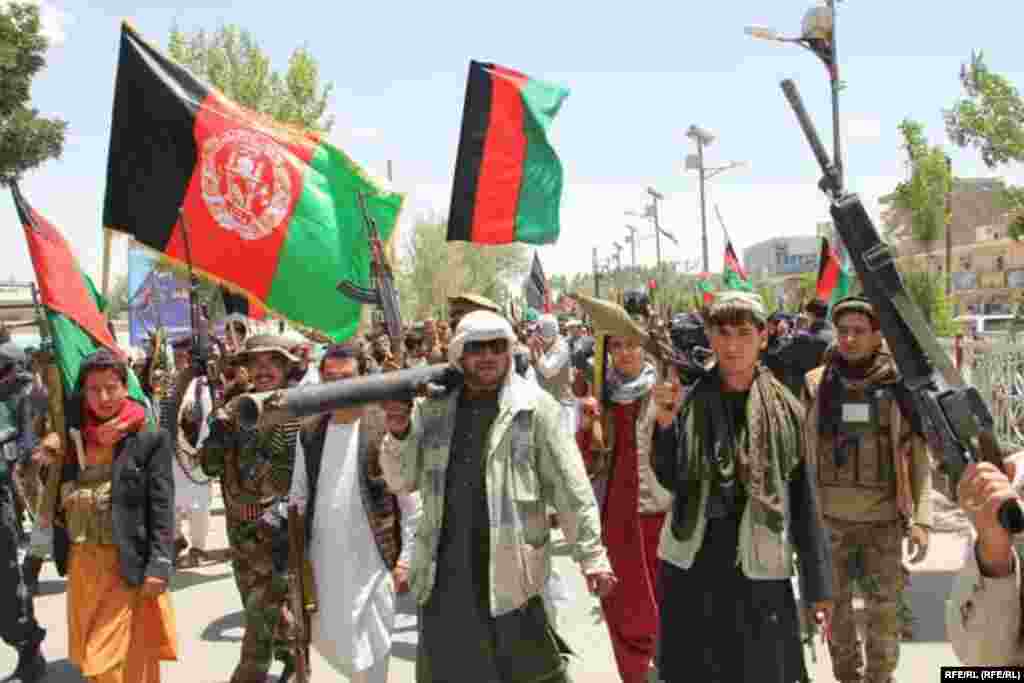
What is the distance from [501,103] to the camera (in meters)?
7.71

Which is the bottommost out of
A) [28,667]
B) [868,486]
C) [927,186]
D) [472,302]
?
[28,667]

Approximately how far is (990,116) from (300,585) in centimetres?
874

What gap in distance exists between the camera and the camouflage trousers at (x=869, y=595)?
4.01 m

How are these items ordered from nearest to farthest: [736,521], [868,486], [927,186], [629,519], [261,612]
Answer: [736,521] < [868,486] < [261,612] < [629,519] < [927,186]

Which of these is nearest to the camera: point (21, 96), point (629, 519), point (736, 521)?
point (736, 521)

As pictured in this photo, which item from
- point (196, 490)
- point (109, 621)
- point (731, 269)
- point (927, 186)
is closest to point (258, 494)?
point (109, 621)

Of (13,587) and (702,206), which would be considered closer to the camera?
(13,587)

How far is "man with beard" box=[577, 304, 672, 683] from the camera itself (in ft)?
15.0

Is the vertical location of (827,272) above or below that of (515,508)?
above

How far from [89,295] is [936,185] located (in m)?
31.3

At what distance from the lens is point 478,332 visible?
3.32 metres

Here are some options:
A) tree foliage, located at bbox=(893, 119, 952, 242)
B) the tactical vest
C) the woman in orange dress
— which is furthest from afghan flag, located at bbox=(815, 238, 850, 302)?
tree foliage, located at bbox=(893, 119, 952, 242)

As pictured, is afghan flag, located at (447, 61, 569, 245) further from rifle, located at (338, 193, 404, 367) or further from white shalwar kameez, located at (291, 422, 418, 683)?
white shalwar kameez, located at (291, 422, 418, 683)

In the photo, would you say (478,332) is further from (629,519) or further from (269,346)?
(629,519)
